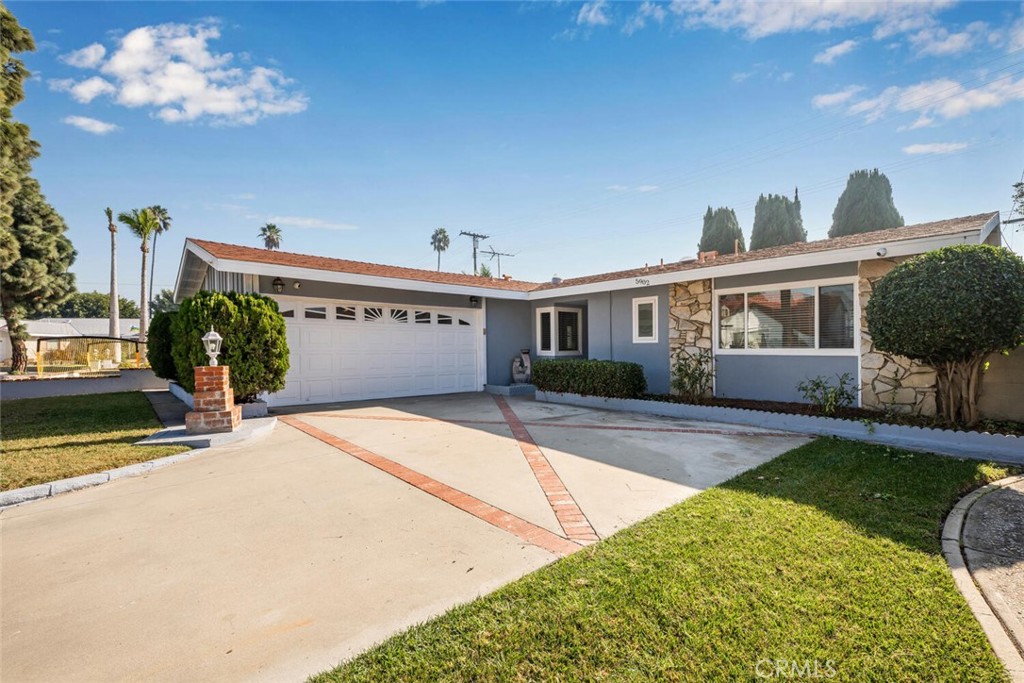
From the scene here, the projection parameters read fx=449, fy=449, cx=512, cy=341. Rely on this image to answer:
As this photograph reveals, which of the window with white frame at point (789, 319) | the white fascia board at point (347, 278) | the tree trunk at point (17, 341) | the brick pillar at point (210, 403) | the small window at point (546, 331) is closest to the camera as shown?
the brick pillar at point (210, 403)

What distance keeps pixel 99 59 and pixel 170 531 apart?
942cm

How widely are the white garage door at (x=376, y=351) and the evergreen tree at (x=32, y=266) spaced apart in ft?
50.0

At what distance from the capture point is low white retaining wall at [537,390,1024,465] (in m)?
5.17

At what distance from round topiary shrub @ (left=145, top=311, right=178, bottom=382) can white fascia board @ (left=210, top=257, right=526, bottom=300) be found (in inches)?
175

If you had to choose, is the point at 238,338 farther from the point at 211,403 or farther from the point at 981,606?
the point at 981,606

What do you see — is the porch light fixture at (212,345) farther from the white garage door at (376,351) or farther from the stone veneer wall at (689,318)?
the stone veneer wall at (689,318)

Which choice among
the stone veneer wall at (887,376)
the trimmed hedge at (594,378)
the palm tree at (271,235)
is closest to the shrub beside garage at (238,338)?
the trimmed hedge at (594,378)

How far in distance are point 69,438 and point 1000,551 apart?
10.0 metres

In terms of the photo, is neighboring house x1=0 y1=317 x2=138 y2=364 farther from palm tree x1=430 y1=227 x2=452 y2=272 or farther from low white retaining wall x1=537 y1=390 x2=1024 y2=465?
palm tree x1=430 y1=227 x2=452 y2=272

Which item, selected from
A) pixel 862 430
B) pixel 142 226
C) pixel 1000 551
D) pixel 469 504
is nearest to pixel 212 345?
pixel 469 504

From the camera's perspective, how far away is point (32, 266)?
56.3 ft

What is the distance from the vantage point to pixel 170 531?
339 cm

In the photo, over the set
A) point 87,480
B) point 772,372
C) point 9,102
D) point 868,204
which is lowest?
point 87,480

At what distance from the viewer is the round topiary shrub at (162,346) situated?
37.2 feet
